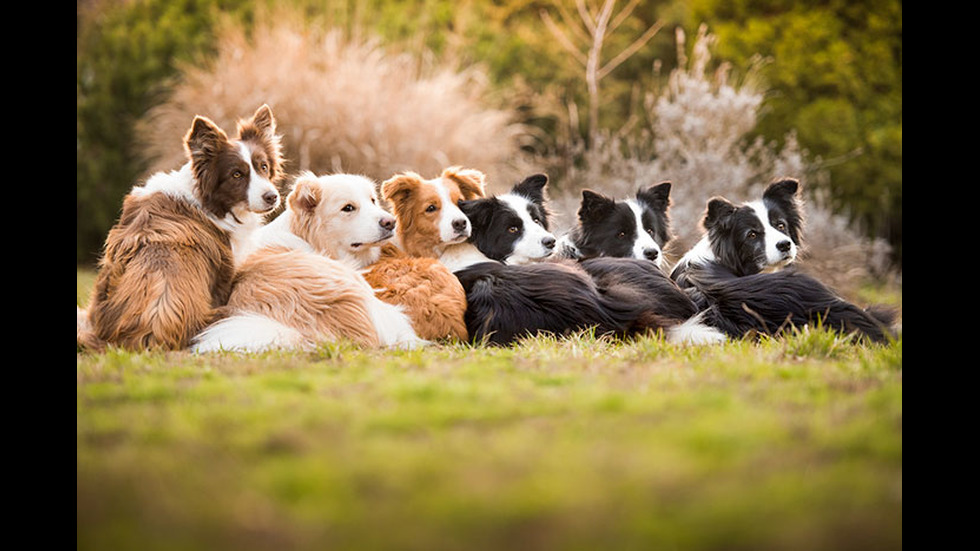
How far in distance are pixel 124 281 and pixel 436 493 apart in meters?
2.93

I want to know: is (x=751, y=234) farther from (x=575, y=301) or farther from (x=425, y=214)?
(x=425, y=214)

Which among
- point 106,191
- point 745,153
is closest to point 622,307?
point 745,153

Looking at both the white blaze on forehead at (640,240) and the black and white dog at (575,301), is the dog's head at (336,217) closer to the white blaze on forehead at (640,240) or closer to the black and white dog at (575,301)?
the black and white dog at (575,301)

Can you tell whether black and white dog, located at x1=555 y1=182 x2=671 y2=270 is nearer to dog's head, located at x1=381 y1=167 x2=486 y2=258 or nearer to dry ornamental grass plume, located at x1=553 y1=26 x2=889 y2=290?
dog's head, located at x1=381 y1=167 x2=486 y2=258

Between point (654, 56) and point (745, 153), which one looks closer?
point (745, 153)

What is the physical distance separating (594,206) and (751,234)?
1200mm

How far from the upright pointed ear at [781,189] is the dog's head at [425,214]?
7.23ft

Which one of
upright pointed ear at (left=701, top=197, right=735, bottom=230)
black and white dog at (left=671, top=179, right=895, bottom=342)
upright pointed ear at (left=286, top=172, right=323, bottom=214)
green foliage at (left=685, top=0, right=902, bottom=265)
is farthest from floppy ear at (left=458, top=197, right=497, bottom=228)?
green foliage at (left=685, top=0, right=902, bottom=265)

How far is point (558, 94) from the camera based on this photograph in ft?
42.9

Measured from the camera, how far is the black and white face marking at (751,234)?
5852 millimetres

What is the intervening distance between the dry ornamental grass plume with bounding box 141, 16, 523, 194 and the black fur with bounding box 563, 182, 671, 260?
145 inches

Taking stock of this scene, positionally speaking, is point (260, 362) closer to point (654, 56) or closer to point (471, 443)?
point (471, 443)

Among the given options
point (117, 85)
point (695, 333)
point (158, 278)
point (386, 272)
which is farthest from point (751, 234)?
point (117, 85)

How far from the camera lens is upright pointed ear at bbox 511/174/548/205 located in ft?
20.7
